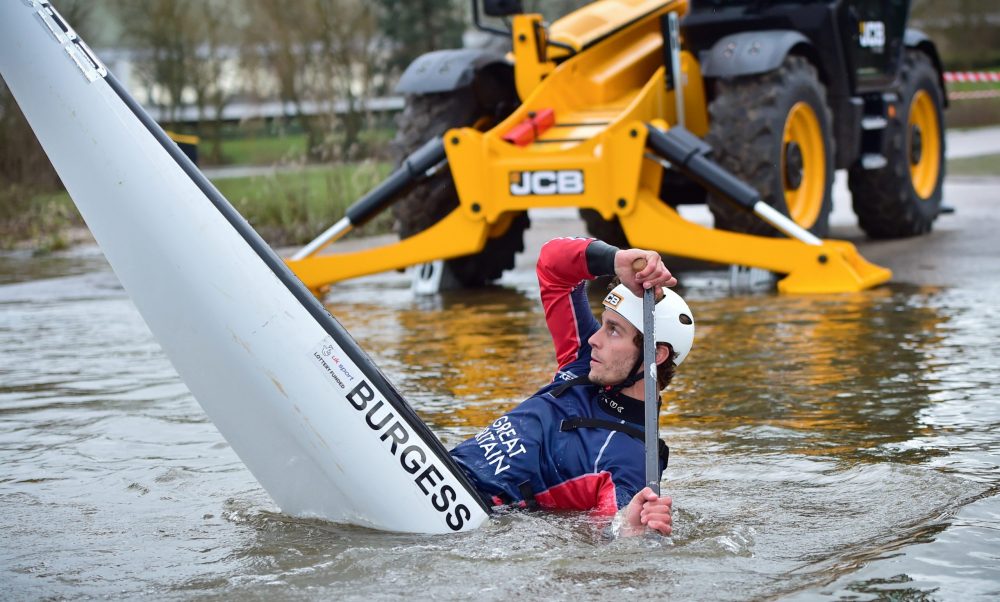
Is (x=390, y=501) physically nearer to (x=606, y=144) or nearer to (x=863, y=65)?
(x=606, y=144)

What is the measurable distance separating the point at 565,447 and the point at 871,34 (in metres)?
7.92

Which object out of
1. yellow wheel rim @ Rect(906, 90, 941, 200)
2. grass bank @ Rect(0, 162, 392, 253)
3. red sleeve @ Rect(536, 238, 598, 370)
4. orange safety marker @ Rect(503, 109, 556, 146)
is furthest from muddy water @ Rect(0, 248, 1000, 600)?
grass bank @ Rect(0, 162, 392, 253)

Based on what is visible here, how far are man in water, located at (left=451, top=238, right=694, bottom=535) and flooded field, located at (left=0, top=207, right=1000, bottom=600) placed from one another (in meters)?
0.15

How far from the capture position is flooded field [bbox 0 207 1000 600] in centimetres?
416

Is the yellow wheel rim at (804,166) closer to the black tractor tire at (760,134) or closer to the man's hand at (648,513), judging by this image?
the black tractor tire at (760,134)

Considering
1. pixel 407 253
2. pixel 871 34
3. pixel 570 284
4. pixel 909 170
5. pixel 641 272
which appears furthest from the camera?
pixel 909 170

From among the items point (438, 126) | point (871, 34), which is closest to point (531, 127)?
point (438, 126)

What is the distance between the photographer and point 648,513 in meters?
4.21

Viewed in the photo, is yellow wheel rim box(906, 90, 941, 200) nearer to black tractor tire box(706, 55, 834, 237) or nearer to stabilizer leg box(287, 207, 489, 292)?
black tractor tire box(706, 55, 834, 237)

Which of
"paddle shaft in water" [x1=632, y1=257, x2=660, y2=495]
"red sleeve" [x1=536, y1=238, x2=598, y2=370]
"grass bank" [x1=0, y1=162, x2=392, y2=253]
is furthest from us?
"grass bank" [x1=0, y1=162, x2=392, y2=253]

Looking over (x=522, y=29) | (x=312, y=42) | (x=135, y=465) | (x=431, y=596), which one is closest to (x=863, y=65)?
(x=522, y=29)

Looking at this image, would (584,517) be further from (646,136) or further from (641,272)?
(646,136)

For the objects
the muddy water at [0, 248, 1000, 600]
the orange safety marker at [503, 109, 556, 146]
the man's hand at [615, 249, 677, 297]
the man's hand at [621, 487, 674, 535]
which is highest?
the orange safety marker at [503, 109, 556, 146]

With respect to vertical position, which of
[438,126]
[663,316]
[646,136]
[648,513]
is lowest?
[648,513]
